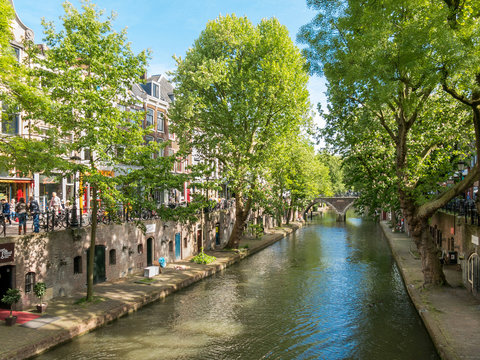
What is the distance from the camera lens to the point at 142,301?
1781cm

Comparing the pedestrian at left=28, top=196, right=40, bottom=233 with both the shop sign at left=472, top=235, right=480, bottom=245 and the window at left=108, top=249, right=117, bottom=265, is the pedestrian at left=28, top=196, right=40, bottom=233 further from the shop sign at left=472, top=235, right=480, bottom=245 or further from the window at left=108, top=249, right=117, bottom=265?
the shop sign at left=472, top=235, right=480, bottom=245

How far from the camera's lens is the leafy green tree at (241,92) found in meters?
28.4

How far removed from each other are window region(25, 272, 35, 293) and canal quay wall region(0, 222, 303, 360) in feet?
3.39

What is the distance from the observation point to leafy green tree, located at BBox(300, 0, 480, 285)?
13.3 metres

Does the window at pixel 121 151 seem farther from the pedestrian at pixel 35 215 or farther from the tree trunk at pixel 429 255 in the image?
the tree trunk at pixel 429 255

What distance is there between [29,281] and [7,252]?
6.24 ft

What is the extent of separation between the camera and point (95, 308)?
1583 cm

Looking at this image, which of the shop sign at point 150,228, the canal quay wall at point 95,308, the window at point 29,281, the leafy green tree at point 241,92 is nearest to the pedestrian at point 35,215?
the window at point 29,281

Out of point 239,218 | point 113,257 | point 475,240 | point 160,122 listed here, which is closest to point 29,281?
point 113,257

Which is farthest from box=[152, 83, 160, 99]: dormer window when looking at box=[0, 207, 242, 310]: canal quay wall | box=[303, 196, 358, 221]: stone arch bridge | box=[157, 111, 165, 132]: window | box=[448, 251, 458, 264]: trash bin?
box=[303, 196, 358, 221]: stone arch bridge

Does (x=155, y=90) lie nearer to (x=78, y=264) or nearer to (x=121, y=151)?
(x=121, y=151)

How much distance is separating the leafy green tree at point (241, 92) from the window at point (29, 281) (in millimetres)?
14411

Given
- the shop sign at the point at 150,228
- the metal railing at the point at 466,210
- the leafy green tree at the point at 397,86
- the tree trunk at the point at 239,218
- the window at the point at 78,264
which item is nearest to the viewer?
the leafy green tree at the point at 397,86

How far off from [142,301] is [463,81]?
15.5m
